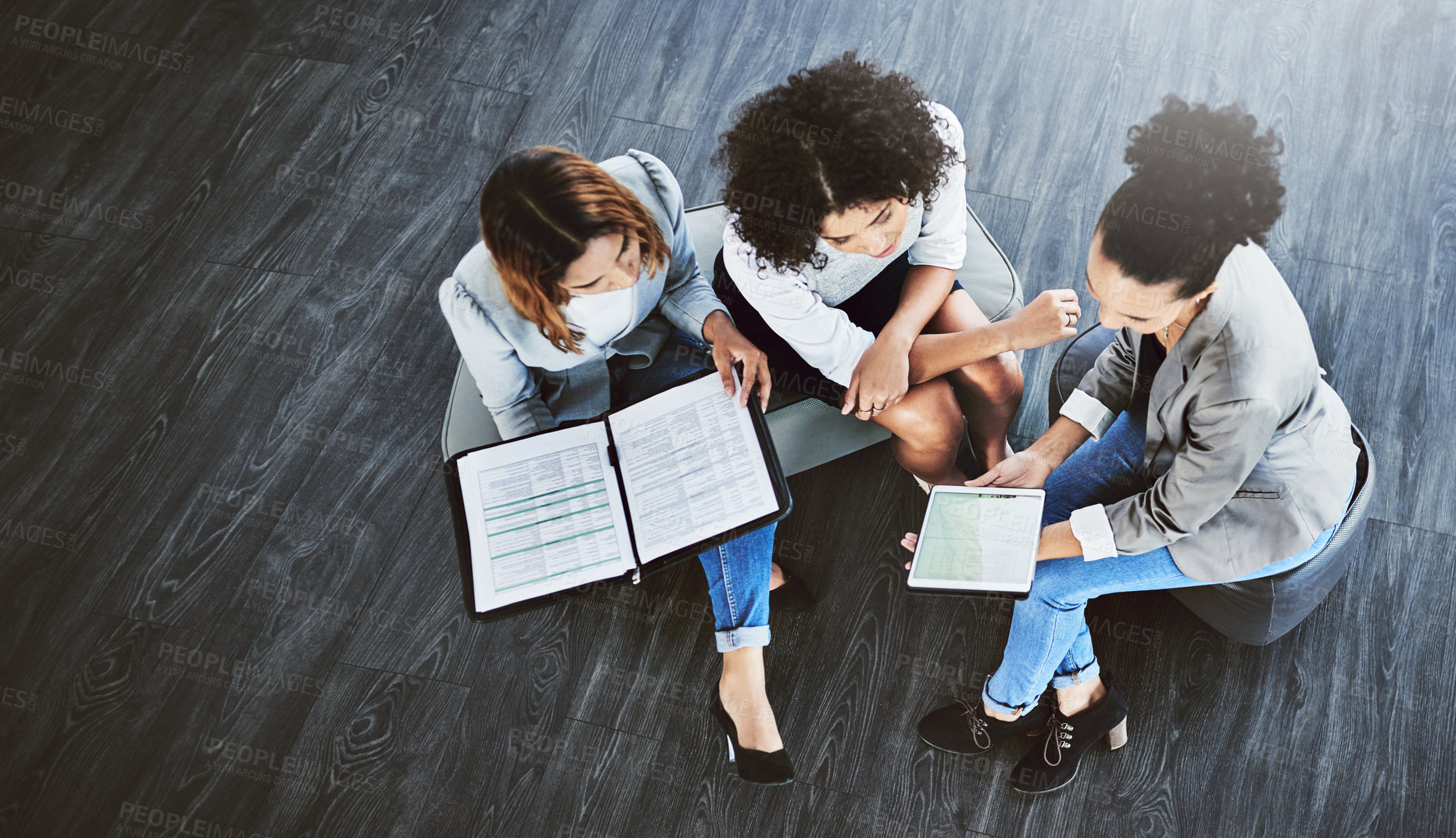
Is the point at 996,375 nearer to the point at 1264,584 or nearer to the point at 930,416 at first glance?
the point at 930,416

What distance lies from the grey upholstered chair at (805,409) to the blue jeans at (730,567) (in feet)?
0.67

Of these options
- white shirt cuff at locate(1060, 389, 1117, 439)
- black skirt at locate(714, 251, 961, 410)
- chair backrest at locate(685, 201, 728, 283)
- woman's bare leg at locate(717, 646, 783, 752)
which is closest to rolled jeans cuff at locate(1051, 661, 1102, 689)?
white shirt cuff at locate(1060, 389, 1117, 439)

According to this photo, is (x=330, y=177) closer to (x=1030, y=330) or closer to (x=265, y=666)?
(x=265, y=666)

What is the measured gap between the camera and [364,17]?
9.60 ft

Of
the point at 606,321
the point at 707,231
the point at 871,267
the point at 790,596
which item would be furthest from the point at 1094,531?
the point at 707,231

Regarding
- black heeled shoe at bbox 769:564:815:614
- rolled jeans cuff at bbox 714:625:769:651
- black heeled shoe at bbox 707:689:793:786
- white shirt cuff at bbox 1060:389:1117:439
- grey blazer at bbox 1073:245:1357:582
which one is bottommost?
black heeled shoe at bbox 707:689:793:786

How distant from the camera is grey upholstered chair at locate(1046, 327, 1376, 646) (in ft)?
5.16

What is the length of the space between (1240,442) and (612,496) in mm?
1044

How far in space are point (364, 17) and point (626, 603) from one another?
2230 millimetres

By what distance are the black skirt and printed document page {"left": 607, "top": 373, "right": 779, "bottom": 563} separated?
199 mm

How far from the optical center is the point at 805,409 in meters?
1.86

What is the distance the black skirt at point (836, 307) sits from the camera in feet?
5.99

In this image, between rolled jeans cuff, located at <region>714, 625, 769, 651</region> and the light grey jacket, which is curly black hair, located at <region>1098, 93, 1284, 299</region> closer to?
the light grey jacket

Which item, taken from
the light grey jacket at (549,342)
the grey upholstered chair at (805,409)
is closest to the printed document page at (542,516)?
the light grey jacket at (549,342)
